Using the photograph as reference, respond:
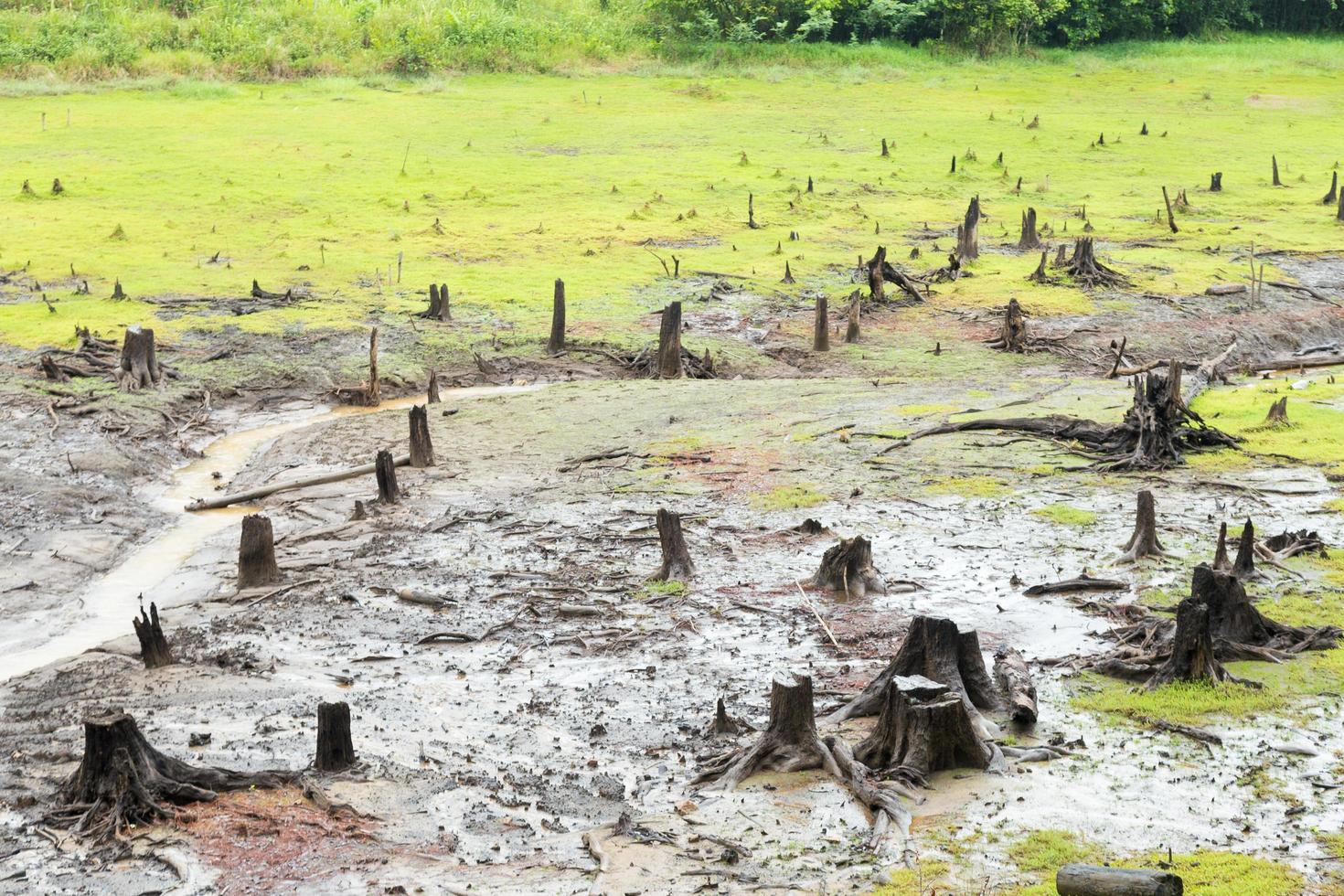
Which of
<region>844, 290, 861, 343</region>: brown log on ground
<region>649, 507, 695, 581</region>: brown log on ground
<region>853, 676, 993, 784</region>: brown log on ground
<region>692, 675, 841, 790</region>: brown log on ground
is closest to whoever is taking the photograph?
<region>853, 676, 993, 784</region>: brown log on ground

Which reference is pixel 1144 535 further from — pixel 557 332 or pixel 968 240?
pixel 968 240

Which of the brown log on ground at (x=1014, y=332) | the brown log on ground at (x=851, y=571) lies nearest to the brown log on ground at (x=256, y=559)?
the brown log on ground at (x=851, y=571)

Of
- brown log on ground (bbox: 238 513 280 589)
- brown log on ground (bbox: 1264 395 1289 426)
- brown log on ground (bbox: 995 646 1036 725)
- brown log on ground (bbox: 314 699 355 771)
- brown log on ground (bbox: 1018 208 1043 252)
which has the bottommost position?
brown log on ground (bbox: 238 513 280 589)

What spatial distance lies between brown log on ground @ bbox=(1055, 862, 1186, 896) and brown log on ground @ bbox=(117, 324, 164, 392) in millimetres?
16406

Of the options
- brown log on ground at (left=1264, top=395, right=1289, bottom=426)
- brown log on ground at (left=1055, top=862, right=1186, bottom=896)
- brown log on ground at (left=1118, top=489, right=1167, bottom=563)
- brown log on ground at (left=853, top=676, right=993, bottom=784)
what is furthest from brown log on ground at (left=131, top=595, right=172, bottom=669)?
brown log on ground at (left=1264, top=395, right=1289, bottom=426)

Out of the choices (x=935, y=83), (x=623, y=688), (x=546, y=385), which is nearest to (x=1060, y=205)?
(x=935, y=83)

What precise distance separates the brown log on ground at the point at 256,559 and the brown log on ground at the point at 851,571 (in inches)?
196

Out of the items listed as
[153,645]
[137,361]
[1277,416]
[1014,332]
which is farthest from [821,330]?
[153,645]

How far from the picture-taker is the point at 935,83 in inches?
1855

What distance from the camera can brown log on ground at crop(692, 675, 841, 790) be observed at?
28.7ft

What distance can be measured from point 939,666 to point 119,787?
5.00 metres

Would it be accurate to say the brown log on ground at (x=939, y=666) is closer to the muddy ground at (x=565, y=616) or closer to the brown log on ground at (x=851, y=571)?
the muddy ground at (x=565, y=616)

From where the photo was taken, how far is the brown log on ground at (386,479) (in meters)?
15.5

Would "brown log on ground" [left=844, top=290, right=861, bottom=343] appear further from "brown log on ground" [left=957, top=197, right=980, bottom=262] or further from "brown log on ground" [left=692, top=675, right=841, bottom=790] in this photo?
"brown log on ground" [left=692, top=675, right=841, bottom=790]
